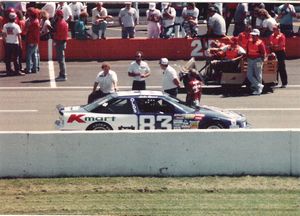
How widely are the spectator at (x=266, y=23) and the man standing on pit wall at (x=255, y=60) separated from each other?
8.77ft

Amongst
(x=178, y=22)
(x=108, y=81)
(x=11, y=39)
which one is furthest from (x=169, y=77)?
(x=178, y=22)

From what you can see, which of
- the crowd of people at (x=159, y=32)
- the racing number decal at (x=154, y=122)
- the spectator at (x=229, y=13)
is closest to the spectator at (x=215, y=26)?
the crowd of people at (x=159, y=32)

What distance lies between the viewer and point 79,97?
2342cm

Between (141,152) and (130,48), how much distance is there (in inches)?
537

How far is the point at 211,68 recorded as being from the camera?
2391 cm

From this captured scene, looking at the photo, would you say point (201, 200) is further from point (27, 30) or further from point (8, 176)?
point (27, 30)

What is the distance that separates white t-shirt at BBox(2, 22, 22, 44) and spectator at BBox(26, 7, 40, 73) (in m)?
0.30

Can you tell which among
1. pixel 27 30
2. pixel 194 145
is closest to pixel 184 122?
pixel 194 145

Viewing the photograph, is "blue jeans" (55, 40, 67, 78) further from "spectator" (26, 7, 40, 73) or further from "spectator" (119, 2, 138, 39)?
"spectator" (119, 2, 138, 39)

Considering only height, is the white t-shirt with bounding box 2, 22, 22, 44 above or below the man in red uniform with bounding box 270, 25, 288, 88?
above

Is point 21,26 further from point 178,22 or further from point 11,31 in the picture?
point 178,22

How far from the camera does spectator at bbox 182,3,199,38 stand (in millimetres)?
29484

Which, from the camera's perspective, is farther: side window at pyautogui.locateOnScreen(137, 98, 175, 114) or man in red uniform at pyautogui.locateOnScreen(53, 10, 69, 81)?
man in red uniform at pyautogui.locateOnScreen(53, 10, 69, 81)

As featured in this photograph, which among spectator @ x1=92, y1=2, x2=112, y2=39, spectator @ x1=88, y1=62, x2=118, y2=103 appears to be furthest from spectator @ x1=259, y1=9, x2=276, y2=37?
spectator @ x1=88, y1=62, x2=118, y2=103
